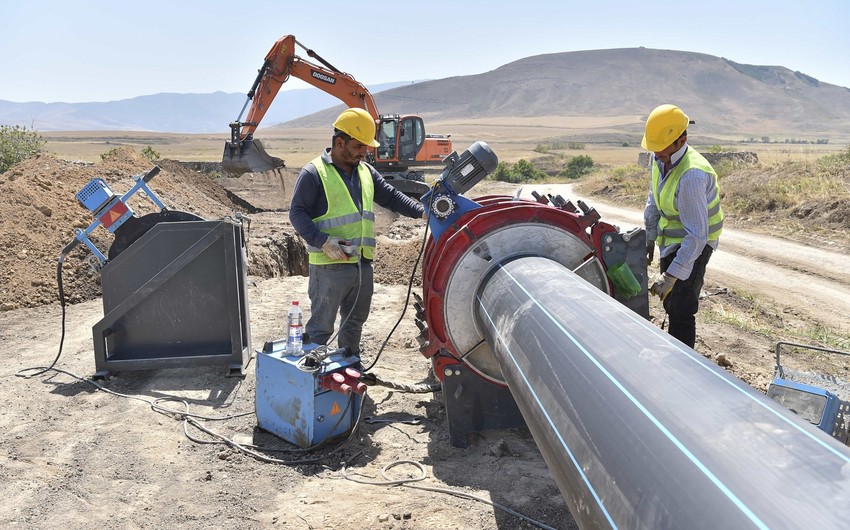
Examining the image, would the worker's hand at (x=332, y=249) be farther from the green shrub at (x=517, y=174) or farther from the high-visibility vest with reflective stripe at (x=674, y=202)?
the green shrub at (x=517, y=174)

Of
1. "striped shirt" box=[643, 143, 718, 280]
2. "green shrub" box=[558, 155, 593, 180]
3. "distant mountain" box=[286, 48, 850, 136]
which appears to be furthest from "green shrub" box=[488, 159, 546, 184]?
"distant mountain" box=[286, 48, 850, 136]

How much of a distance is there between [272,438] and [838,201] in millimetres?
14100

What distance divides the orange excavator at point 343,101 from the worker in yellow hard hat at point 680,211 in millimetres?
11648

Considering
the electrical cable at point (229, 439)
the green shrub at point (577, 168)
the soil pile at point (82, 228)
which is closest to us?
the electrical cable at point (229, 439)

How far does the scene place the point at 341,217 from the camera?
470 cm

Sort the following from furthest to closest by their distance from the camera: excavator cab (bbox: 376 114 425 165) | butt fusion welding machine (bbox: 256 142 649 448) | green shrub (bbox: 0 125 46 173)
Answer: excavator cab (bbox: 376 114 425 165), green shrub (bbox: 0 125 46 173), butt fusion welding machine (bbox: 256 142 649 448)

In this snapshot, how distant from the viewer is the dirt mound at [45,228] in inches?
320

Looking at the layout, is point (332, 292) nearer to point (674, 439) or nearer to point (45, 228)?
point (674, 439)

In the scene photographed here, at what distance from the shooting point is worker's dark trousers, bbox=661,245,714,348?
15.1 ft

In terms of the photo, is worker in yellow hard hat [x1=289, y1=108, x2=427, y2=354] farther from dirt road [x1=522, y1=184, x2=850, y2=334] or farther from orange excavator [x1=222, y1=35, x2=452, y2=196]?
orange excavator [x1=222, y1=35, x2=452, y2=196]

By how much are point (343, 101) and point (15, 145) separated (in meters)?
9.42

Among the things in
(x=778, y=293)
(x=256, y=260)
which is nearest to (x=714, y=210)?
(x=778, y=293)

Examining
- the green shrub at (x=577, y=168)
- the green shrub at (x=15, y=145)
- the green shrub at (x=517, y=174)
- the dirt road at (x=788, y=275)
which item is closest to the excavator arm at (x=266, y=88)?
the green shrub at (x=15, y=145)

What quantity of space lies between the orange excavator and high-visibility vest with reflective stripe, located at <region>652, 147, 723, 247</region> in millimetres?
11583
